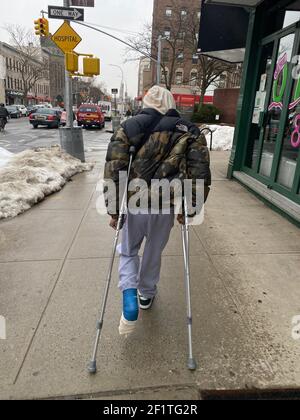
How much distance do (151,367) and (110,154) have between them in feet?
5.01

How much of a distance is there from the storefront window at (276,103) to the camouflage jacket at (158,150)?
416 centimetres

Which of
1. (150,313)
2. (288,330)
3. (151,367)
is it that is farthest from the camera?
(150,313)

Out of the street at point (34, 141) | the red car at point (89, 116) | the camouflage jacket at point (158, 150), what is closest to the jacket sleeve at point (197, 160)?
the camouflage jacket at point (158, 150)

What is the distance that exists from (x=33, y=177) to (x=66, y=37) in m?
4.06

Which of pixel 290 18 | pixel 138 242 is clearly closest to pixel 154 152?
pixel 138 242

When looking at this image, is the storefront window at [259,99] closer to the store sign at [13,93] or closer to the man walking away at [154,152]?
the man walking away at [154,152]

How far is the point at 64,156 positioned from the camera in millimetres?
8914

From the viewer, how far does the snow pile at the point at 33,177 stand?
5.53 m

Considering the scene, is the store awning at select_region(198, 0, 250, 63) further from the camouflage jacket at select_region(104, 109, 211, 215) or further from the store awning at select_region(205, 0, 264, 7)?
the camouflage jacket at select_region(104, 109, 211, 215)

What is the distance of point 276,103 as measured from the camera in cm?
604

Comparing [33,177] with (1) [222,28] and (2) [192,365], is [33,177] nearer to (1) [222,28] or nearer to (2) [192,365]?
(2) [192,365]

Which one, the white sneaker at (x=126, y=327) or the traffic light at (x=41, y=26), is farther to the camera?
the traffic light at (x=41, y=26)
